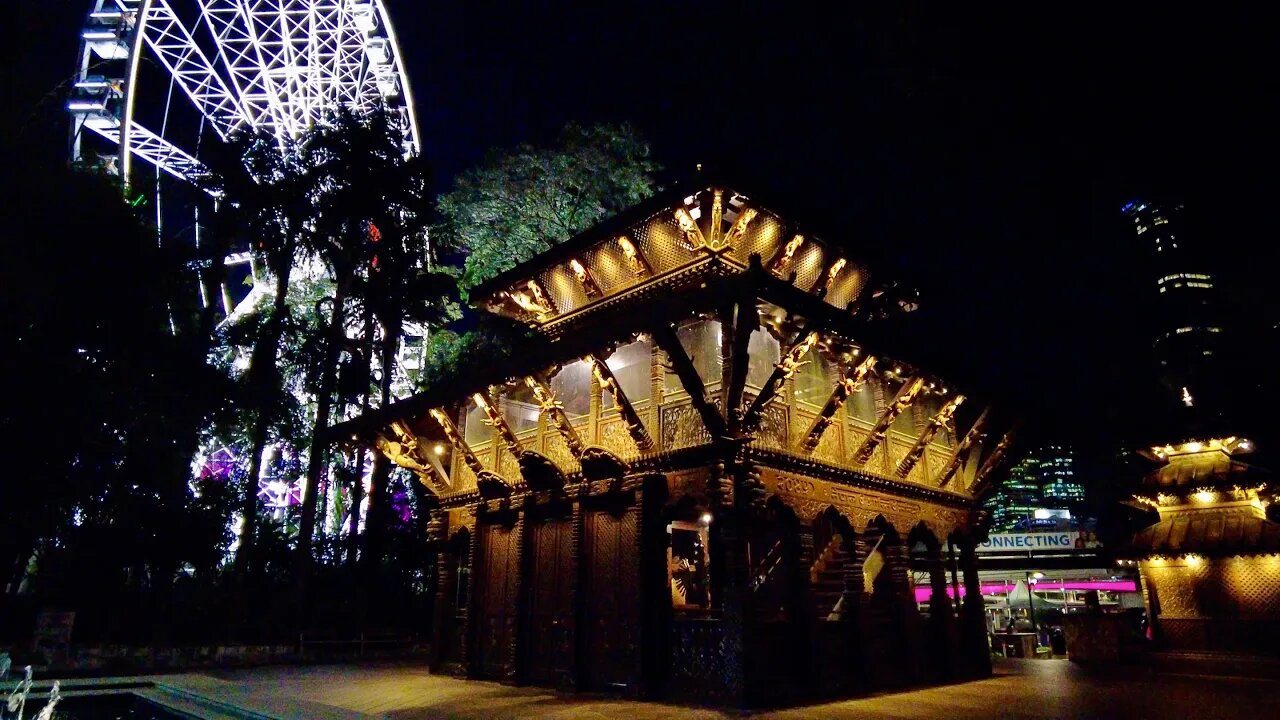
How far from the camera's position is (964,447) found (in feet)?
40.7

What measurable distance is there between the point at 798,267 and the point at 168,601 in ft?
47.1

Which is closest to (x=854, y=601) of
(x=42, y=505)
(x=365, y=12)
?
(x=42, y=505)

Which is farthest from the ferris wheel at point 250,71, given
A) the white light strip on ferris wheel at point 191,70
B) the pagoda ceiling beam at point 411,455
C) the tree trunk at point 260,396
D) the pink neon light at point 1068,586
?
the pink neon light at point 1068,586

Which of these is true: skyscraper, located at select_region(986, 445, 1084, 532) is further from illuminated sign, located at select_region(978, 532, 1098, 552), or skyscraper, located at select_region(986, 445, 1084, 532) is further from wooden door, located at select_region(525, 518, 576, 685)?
wooden door, located at select_region(525, 518, 576, 685)

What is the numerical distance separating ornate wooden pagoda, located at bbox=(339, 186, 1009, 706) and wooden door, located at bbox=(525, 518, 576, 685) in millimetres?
37

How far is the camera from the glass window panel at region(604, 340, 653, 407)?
1097 cm

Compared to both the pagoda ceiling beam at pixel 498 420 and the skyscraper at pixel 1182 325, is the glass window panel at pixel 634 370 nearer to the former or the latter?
the pagoda ceiling beam at pixel 498 420

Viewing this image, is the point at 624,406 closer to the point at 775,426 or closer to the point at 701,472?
the point at 701,472

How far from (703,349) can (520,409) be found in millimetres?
4129

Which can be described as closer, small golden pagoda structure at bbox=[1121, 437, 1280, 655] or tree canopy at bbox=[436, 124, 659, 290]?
small golden pagoda structure at bbox=[1121, 437, 1280, 655]

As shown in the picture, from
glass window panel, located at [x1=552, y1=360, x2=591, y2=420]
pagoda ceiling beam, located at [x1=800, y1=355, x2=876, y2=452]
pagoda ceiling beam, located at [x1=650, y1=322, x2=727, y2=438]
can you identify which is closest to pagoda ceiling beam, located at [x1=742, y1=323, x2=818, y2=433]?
pagoda ceiling beam, located at [x1=650, y1=322, x2=727, y2=438]

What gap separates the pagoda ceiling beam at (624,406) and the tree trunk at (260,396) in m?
11.4

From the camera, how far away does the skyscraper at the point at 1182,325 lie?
18.4 m

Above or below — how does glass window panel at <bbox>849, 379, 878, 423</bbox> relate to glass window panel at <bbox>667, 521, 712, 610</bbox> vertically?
above
